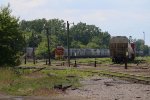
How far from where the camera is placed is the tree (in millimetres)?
39875

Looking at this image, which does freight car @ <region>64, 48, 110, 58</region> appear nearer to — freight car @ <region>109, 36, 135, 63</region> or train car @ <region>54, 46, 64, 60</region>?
train car @ <region>54, 46, 64, 60</region>

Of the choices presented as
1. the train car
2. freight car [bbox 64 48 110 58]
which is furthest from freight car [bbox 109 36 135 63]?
freight car [bbox 64 48 110 58]

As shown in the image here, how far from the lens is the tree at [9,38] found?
39.9 meters

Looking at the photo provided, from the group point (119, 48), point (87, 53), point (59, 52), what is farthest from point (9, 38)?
point (87, 53)

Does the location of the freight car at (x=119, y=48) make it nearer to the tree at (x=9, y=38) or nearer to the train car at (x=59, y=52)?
the train car at (x=59, y=52)

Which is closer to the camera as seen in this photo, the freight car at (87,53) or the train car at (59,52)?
the train car at (59,52)

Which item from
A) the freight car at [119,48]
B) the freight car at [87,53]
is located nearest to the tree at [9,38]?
the freight car at [119,48]

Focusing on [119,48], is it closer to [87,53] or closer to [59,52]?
[59,52]

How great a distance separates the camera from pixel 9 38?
39781 millimetres

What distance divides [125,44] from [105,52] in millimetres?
78808

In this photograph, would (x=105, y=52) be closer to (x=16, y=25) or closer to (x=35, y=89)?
(x=16, y=25)

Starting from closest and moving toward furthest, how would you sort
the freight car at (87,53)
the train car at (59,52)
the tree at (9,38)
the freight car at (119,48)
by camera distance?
the tree at (9,38), the freight car at (119,48), the train car at (59,52), the freight car at (87,53)

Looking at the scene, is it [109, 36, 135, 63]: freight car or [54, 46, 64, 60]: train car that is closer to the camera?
[109, 36, 135, 63]: freight car

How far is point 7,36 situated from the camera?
3994 centimetres
